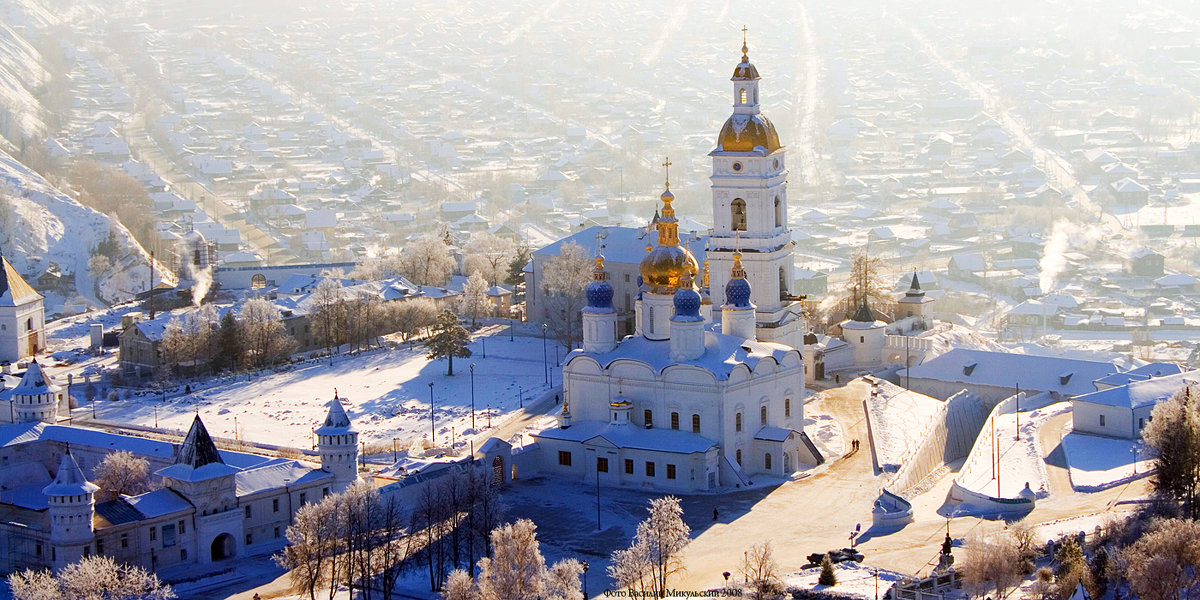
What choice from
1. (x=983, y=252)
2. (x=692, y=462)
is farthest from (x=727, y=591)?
(x=983, y=252)

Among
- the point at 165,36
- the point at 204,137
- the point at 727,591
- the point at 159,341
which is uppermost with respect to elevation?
the point at 165,36

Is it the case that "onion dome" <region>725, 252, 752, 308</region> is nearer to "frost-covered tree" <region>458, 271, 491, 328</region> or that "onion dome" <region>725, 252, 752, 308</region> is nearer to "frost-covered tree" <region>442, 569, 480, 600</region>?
"frost-covered tree" <region>442, 569, 480, 600</region>

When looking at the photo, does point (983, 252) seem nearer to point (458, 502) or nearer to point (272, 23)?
point (458, 502)

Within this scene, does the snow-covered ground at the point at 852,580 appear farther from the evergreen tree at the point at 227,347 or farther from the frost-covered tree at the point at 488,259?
the frost-covered tree at the point at 488,259

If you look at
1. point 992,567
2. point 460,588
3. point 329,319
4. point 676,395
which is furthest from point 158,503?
point 329,319

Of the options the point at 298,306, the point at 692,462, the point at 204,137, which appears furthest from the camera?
the point at 204,137

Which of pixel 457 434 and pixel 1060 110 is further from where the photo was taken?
pixel 1060 110

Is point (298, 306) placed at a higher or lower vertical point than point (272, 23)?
lower
